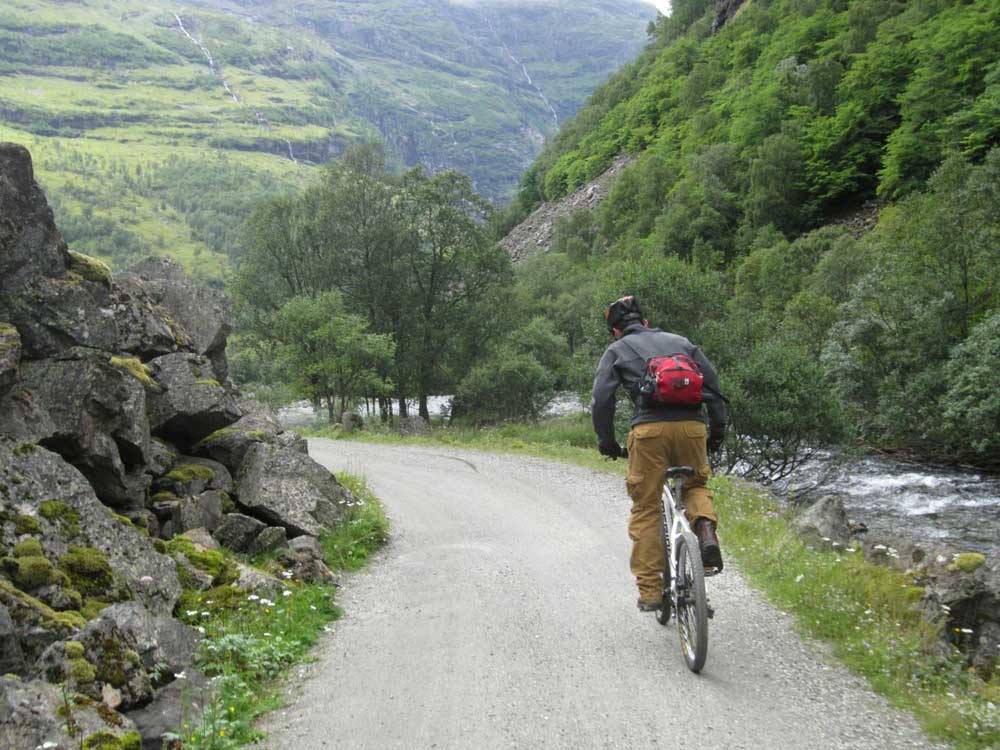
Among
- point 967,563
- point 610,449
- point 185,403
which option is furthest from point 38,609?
point 967,563

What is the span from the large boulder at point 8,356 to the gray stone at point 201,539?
233cm

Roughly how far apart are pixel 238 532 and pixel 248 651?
333cm

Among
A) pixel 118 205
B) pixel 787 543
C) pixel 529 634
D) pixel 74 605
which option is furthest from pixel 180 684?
pixel 118 205

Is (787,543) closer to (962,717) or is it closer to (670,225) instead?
(962,717)

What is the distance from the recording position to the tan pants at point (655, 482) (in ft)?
19.3

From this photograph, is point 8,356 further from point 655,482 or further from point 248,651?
point 655,482

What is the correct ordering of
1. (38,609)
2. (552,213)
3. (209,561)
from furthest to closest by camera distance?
(552,213) → (209,561) → (38,609)

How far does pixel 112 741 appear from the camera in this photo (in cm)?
440

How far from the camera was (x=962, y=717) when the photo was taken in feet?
14.8

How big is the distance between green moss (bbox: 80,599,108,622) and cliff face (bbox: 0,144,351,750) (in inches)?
0.6

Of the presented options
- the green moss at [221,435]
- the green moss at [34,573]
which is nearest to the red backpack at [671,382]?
the green moss at [34,573]

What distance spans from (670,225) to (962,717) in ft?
237

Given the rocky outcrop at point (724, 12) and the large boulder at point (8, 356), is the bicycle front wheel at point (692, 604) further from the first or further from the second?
the rocky outcrop at point (724, 12)

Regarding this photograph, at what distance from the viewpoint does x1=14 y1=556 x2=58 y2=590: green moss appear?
19.6 ft
